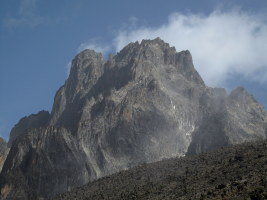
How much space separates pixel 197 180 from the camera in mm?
84562

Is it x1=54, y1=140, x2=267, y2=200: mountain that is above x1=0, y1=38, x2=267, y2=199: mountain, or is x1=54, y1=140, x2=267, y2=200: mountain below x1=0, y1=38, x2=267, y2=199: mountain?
below

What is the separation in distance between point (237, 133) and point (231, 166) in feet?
322

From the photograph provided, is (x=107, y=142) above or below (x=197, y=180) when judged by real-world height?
above

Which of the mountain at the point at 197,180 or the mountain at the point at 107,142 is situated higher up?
the mountain at the point at 107,142

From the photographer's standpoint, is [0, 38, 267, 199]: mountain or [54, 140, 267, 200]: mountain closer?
[54, 140, 267, 200]: mountain

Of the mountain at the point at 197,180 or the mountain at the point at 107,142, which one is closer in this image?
the mountain at the point at 197,180

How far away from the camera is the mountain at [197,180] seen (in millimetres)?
68000

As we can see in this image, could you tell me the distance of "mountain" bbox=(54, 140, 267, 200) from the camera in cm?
6800

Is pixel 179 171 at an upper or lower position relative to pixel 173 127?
lower

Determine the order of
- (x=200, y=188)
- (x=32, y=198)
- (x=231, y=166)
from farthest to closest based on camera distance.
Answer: (x=32, y=198) → (x=231, y=166) → (x=200, y=188)

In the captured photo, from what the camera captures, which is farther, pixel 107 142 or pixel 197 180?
pixel 107 142

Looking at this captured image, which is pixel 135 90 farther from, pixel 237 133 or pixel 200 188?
pixel 200 188

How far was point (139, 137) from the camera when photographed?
7244 inches

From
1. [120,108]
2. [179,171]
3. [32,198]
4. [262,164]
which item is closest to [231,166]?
[262,164]
